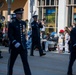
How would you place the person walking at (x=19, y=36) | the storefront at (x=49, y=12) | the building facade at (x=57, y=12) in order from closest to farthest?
the person walking at (x=19, y=36), the building facade at (x=57, y=12), the storefront at (x=49, y=12)

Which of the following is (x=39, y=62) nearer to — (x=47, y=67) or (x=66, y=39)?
(x=47, y=67)

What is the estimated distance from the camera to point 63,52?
1959 centimetres

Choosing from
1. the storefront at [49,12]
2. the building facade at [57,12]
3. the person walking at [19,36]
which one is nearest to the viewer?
the person walking at [19,36]

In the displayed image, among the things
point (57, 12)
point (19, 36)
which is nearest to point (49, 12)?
point (57, 12)

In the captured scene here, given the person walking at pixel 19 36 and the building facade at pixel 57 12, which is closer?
the person walking at pixel 19 36

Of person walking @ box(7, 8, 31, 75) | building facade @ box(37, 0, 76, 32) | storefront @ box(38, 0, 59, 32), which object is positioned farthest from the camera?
storefront @ box(38, 0, 59, 32)

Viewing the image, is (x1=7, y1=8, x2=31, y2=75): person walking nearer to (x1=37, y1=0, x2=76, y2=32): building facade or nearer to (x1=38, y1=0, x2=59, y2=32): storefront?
(x1=37, y1=0, x2=76, y2=32): building facade

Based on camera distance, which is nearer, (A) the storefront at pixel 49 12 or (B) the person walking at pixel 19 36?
(B) the person walking at pixel 19 36

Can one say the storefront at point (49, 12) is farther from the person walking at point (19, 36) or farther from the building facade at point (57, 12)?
the person walking at point (19, 36)

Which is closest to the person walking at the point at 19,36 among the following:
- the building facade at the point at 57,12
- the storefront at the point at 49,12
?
the building facade at the point at 57,12

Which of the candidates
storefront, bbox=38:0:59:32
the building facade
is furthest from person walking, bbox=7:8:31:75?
storefront, bbox=38:0:59:32

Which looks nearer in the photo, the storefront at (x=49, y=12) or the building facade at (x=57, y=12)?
the building facade at (x=57, y=12)

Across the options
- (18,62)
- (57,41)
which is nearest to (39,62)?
(18,62)

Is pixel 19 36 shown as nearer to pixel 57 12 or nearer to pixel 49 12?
pixel 57 12
